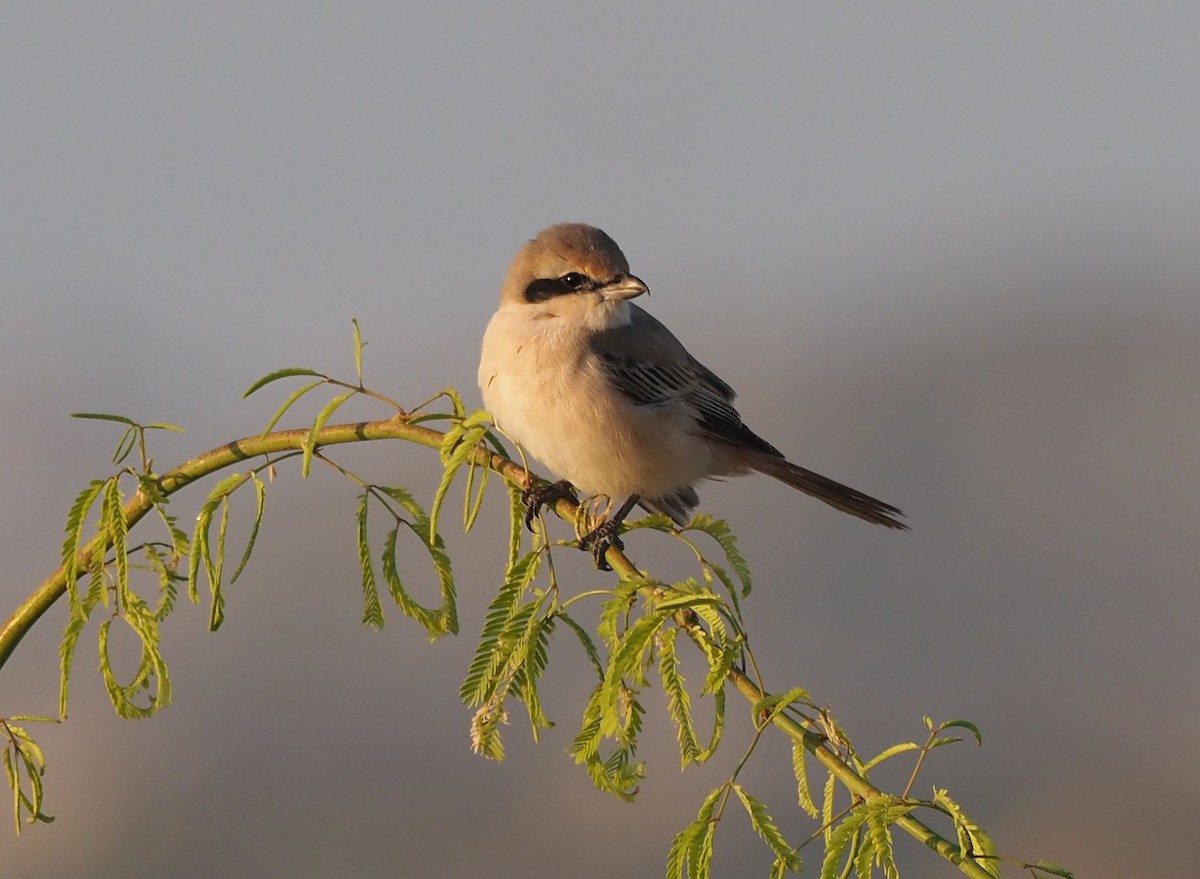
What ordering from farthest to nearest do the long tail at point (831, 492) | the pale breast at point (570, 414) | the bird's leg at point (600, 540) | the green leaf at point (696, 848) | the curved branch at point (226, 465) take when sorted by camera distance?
1. the long tail at point (831, 492)
2. the pale breast at point (570, 414)
3. the bird's leg at point (600, 540)
4. the curved branch at point (226, 465)
5. the green leaf at point (696, 848)

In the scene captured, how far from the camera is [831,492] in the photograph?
19.0 feet

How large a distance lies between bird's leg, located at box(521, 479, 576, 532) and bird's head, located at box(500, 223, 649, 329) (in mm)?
711

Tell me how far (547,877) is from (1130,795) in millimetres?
11173

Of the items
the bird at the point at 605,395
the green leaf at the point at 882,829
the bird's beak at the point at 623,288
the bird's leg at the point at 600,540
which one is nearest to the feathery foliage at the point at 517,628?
the green leaf at the point at 882,829

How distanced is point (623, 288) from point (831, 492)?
1.19 metres

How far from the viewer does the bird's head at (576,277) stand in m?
5.66

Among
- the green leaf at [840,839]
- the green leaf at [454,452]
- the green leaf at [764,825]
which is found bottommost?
the green leaf at [764,825]

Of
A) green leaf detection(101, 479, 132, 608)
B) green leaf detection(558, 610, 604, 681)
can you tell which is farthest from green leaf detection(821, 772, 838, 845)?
green leaf detection(101, 479, 132, 608)

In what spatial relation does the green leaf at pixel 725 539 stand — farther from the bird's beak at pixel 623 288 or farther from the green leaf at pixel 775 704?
the bird's beak at pixel 623 288

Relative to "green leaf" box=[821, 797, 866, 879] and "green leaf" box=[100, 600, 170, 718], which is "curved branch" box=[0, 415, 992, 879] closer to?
"green leaf" box=[100, 600, 170, 718]

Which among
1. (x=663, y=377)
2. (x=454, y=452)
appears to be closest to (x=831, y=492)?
(x=663, y=377)

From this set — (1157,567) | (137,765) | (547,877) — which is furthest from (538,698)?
(1157,567)

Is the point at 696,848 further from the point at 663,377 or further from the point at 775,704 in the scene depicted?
the point at 663,377

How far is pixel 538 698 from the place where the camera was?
7.88 feet
